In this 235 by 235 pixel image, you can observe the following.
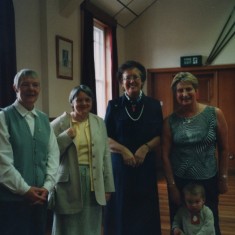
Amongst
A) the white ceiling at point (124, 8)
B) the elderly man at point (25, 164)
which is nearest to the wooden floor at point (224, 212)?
the elderly man at point (25, 164)

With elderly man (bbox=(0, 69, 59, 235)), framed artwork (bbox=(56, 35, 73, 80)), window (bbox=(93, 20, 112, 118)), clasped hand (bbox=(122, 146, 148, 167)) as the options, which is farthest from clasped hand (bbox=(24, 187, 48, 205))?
window (bbox=(93, 20, 112, 118))

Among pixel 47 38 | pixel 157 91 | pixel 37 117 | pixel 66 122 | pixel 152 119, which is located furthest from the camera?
pixel 157 91

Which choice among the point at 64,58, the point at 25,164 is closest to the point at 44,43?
the point at 64,58

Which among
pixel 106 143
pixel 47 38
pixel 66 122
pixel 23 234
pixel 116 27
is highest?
pixel 116 27

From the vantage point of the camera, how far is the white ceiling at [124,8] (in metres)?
5.07

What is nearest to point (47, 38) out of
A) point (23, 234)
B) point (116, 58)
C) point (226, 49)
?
point (116, 58)

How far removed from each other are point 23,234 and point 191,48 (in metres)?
4.75

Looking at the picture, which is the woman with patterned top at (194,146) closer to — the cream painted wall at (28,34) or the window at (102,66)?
the cream painted wall at (28,34)

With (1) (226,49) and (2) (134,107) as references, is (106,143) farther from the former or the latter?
(1) (226,49)

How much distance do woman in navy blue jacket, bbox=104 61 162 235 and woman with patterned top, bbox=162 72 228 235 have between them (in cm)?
19

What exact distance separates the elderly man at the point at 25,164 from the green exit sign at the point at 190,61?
14.1ft

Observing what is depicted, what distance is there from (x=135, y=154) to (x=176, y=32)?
4.18 m

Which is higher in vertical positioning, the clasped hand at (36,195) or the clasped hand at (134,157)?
the clasped hand at (134,157)

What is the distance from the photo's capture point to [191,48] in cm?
572
